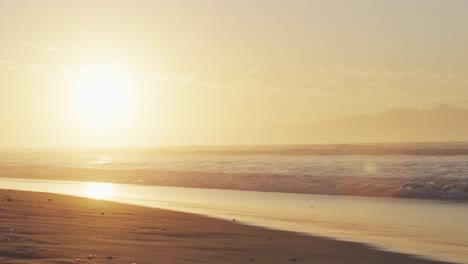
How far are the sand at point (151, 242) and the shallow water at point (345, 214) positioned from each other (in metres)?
1.19

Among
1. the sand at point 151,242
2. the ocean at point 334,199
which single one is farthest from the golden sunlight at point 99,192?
the sand at point 151,242


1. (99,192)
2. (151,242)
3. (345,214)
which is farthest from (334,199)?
(151,242)

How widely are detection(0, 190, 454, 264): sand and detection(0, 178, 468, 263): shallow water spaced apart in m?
1.19

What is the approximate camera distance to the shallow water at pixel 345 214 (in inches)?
579

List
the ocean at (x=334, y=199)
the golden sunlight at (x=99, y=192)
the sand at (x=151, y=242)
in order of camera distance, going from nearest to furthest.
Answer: the sand at (x=151, y=242) → the ocean at (x=334, y=199) → the golden sunlight at (x=99, y=192)

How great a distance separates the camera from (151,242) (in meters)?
12.8

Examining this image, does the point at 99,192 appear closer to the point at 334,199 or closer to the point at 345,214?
the point at 334,199

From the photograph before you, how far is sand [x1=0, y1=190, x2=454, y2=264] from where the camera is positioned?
10672 millimetres

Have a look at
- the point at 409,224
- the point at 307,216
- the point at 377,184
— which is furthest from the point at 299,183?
the point at 409,224

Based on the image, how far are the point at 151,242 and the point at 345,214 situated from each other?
31.5 feet

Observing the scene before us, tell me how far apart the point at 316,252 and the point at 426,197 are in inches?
641

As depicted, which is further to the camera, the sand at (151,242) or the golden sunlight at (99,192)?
the golden sunlight at (99,192)

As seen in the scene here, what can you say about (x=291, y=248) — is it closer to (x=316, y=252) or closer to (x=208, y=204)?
(x=316, y=252)

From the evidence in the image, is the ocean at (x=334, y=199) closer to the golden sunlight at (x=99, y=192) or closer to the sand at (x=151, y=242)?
the golden sunlight at (x=99, y=192)
